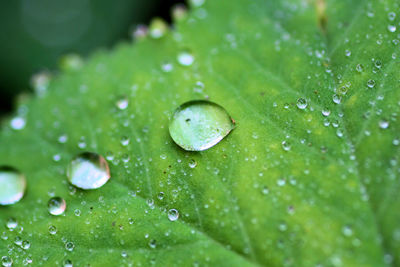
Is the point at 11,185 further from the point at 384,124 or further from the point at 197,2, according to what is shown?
→ the point at 384,124

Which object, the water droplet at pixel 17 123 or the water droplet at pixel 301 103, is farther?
the water droplet at pixel 17 123

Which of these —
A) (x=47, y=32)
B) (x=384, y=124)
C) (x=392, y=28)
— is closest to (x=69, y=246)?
(x=384, y=124)

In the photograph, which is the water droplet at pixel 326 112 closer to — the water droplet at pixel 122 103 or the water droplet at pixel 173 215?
the water droplet at pixel 173 215

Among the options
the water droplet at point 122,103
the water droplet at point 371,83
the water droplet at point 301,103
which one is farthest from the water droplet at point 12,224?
Answer: the water droplet at point 371,83

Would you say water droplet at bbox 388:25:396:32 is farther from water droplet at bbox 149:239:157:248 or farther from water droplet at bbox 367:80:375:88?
water droplet at bbox 149:239:157:248

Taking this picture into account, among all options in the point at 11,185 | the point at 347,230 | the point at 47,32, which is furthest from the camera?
the point at 47,32

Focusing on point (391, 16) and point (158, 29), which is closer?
point (391, 16)

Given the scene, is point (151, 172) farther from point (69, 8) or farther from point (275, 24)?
point (69, 8)
